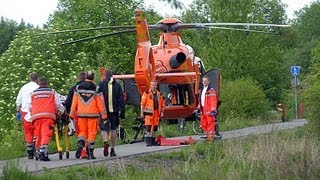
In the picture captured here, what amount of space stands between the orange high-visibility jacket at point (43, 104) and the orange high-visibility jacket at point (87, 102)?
429mm

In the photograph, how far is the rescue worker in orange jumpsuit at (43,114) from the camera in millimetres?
17953

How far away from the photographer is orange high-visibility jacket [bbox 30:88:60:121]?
59.0 ft

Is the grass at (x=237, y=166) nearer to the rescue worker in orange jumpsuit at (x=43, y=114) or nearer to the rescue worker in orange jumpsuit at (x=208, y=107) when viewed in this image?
the rescue worker in orange jumpsuit at (x=43, y=114)

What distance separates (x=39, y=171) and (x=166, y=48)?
13716 mm

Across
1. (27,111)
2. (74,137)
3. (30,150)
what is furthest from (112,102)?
(74,137)

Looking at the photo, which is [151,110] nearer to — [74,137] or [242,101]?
[74,137]

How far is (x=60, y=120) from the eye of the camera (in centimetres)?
1892

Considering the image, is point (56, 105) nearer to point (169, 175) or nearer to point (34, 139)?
point (34, 139)

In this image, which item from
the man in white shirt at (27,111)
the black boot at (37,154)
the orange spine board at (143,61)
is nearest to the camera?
the black boot at (37,154)

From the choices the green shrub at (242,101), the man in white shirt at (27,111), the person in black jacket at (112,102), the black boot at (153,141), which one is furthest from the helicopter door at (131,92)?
the green shrub at (242,101)

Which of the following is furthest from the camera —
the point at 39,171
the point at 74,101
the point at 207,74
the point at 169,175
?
the point at 207,74

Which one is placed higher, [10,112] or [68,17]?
[68,17]

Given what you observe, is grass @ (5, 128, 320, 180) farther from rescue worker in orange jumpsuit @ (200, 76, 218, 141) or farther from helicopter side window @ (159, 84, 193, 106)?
helicopter side window @ (159, 84, 193, 106)

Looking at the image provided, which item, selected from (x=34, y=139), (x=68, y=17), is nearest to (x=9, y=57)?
(x=68, y=17)
